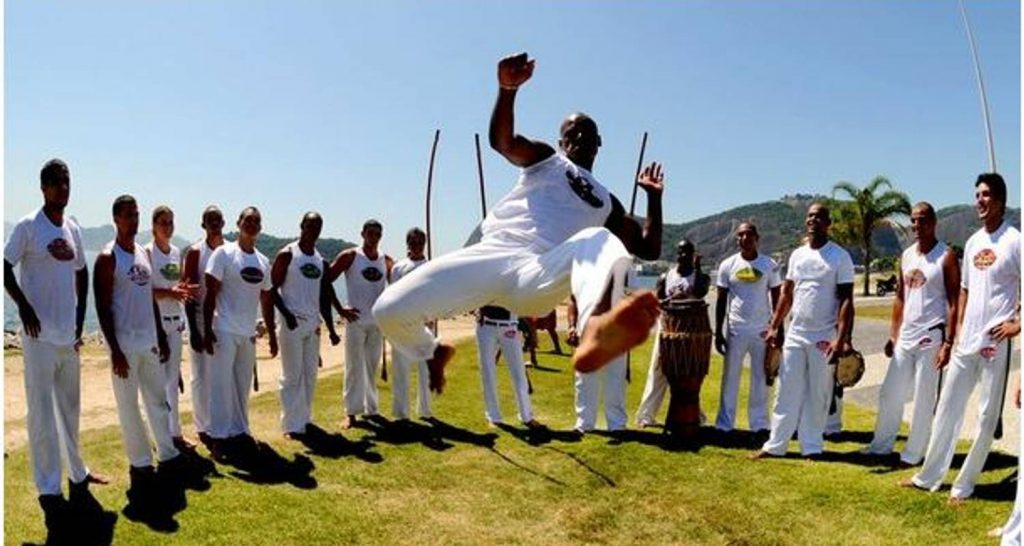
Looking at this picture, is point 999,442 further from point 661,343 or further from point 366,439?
point 366,439

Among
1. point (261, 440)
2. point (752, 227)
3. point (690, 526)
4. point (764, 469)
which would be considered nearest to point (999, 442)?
point (764, 469)

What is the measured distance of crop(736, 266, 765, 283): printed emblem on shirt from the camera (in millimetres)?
10148

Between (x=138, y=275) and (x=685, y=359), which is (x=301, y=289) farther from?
(x=685, y=359)

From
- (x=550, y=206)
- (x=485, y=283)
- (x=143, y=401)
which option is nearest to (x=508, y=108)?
(x=550, y=206)

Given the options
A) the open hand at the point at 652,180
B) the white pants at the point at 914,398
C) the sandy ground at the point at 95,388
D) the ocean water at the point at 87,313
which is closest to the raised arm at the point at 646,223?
the open hand at the point at 652,180

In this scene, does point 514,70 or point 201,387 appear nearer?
point 514,70

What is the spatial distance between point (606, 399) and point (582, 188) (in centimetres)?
573

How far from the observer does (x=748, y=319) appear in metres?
10.2

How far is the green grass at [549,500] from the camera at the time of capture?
6.52m

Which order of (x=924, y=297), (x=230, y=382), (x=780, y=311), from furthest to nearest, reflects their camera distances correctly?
1. (x=780, y=311)
2. (x=230, y=382)
3. (x=924, y=297)

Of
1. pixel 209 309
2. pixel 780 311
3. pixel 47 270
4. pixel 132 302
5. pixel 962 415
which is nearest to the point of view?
pixel 47 270

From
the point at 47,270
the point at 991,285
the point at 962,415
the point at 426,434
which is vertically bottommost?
the point at 426,434

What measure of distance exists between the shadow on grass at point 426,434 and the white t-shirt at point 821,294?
3.76 metres

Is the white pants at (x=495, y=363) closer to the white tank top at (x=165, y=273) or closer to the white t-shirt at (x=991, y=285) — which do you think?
the white tank top at (x=165, y=273)
